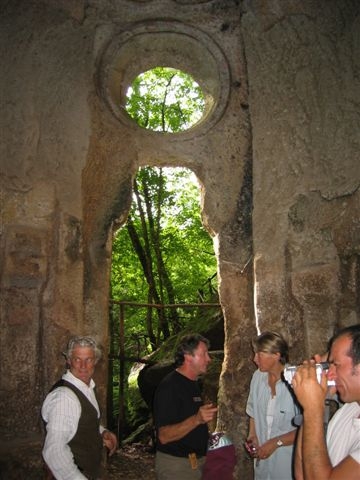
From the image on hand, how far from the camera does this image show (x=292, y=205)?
4590mm

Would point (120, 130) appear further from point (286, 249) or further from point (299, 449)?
point (299, 449)

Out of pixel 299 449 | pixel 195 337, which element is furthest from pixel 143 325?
pixel 299 449

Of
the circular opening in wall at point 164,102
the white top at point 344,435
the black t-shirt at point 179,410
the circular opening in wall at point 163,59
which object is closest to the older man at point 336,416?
the white top at point 344,435

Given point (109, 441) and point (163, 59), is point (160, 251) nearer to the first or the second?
point (163, 59)

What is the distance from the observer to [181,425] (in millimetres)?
2781

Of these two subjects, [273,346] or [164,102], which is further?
[164,102]

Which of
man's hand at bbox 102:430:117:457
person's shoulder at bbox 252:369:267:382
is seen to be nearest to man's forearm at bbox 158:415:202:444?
man's hand at bbox 102:430:117:457

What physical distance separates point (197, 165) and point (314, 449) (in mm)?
4212

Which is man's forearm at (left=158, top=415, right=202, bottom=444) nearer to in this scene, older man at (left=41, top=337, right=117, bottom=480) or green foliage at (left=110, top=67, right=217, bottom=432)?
older man at (left=41, top=337, right=117, bottom=480)

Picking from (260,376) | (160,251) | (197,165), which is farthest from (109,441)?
(160,251)

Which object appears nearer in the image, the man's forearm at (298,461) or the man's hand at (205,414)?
the man's forearm at (298,461)

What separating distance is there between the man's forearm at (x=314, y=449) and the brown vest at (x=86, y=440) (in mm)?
1330

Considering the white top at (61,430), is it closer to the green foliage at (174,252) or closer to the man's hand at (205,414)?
the man's hand at (205,414)

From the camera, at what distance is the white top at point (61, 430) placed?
7.48 feet
